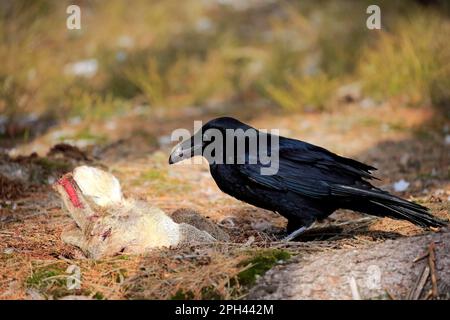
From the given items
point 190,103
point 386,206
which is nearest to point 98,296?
point 386,206

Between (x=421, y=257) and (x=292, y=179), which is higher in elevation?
(x=292, y=179)

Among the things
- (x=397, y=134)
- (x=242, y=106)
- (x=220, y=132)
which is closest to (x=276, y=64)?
(x=242, y=106)

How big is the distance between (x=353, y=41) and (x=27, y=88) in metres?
4.26

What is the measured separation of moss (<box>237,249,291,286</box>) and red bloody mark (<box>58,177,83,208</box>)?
994 mm

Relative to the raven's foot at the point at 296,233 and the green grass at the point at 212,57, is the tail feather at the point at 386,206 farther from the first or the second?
the green grass at the point at 212,57

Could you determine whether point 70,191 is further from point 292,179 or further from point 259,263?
point 292,179

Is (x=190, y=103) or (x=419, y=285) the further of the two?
(x=190, y=103)

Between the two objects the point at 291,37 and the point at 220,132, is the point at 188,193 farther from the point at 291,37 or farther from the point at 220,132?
the point at 291,37

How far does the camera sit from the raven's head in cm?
430

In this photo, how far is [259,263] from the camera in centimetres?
337

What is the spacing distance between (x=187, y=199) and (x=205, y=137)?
1.02 meters

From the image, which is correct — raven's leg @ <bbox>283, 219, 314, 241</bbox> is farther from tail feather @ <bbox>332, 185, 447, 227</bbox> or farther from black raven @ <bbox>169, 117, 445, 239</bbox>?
tail feather @ <bbox>332, 185, 447, 227</bbox>

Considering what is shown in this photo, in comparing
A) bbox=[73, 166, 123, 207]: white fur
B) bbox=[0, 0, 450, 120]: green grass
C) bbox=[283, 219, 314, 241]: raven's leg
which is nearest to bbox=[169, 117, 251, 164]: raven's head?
bbox=[73, 166, 123, 207]: white fur

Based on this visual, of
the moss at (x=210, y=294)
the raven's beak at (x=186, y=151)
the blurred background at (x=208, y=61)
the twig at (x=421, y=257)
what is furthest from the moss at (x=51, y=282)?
the blurred background at (x=208, y=61)
